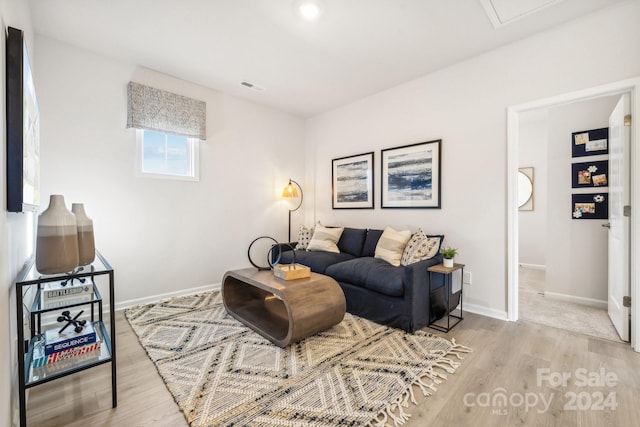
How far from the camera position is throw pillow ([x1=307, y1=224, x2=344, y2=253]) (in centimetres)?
375

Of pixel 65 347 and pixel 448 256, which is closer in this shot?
pixel 65 347

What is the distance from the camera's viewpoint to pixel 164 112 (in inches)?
127

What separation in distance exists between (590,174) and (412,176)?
6.39ft

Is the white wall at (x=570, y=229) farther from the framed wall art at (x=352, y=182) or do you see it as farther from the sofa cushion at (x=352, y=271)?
the sofa cushion at (x=352, y=271)

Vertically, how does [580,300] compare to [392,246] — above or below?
below

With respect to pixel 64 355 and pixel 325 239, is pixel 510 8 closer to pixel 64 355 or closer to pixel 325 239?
pixel 325 239

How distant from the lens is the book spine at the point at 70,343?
1.47 meters

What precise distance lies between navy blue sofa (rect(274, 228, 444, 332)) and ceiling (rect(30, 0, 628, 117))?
2.05 metres

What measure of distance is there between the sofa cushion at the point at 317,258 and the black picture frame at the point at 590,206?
8.70 feet

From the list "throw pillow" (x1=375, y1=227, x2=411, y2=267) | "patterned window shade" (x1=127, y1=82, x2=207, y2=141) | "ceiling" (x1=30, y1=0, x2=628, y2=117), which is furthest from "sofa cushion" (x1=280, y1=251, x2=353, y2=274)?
"ceiling" (x1=30, y1=0, x2=628, y2=117)

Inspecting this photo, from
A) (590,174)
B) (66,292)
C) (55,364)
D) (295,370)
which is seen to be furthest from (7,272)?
(590,174)

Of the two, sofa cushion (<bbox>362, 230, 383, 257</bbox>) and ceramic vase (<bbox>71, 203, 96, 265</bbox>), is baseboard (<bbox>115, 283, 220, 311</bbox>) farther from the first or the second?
sofa cushion (<bbox>362, 230, 383, 257</bbox>)

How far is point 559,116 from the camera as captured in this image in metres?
3.39

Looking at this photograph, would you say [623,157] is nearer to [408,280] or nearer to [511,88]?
[511,88]
